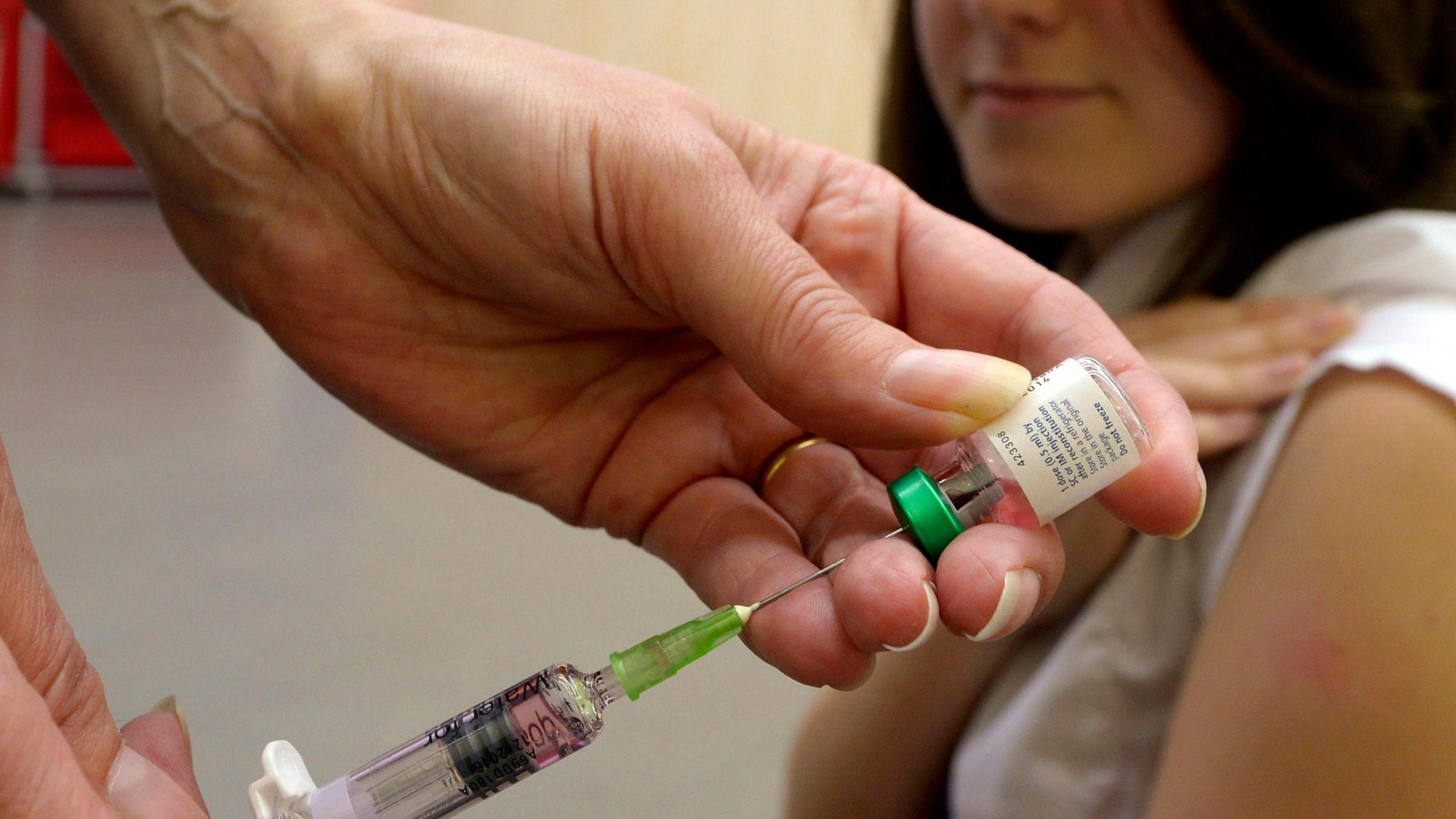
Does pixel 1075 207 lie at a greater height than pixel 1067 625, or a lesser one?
greater

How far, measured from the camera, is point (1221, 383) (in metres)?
1.05

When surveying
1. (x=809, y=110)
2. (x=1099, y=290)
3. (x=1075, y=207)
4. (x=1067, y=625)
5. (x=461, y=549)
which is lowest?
(x=809, y=110)

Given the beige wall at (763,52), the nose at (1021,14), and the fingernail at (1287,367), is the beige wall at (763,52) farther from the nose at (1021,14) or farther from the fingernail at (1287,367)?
the fingernail at (1287,367)

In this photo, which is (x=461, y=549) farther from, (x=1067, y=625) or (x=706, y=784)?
(x=1067, y=625)

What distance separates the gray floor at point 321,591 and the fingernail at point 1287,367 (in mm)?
722

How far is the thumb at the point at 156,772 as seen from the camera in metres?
0.62

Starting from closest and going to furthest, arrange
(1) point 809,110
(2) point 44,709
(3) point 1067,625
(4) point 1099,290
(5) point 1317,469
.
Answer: (2) point 44,709 → (5) point 1317,469 → (3) point 1067,625 → (4) point 1099,290 → (1) point 809,110

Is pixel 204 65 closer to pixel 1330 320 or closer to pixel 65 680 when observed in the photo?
pixel 65 680

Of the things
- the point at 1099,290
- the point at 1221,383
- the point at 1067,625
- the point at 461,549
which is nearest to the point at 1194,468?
the point at 1221,383

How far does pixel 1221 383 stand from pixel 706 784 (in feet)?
2.29

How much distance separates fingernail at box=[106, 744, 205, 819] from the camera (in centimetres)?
61

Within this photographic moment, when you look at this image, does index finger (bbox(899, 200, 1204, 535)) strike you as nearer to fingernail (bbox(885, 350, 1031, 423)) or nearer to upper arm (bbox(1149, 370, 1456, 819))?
fingernail (bbox(885, 350, 1031, 423))

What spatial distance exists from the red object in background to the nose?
417 cm

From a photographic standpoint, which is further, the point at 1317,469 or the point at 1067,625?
the point at 1067,625
